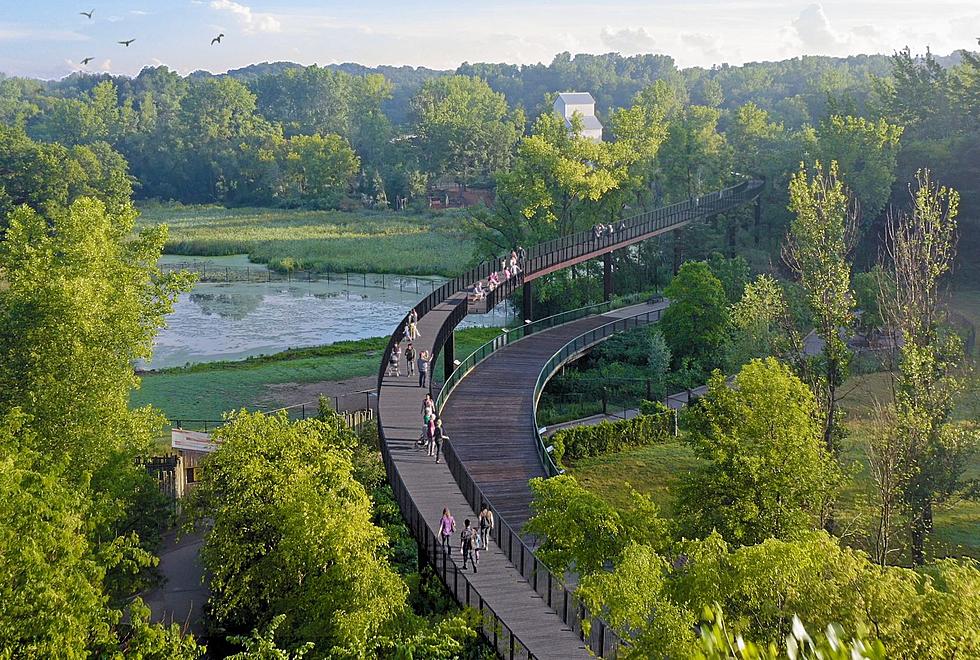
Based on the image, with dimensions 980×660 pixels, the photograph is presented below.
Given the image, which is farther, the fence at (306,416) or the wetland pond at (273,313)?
the wetland pond at (273,313)

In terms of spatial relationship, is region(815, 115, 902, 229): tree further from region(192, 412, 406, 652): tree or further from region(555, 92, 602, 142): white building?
region(555, 92, 602, 142): white building

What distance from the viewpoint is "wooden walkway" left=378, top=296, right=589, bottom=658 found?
60.6ft

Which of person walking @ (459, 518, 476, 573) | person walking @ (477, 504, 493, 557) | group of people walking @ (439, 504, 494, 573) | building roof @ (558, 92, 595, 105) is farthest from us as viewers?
building roof @ (558, 92, 595, 105)

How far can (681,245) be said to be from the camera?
59625 millimetres

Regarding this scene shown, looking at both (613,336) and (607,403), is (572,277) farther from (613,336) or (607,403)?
(607,403)

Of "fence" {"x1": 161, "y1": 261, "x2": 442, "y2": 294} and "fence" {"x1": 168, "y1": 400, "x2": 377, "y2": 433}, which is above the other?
"fence" {"x1": 161, "y1": 261, "x2": 442, "y2": 294}

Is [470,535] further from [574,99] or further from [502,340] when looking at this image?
[574,99]

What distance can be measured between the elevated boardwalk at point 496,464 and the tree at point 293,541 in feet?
5.72

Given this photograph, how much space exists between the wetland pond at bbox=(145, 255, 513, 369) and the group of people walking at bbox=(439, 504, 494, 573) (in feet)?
110

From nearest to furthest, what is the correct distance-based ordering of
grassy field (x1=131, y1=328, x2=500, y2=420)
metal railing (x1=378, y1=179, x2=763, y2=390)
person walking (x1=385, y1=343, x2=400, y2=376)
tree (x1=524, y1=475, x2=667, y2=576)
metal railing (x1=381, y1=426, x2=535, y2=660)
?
1. metal railing (x1=381, y1=426, x2=535, y2=660)
2. tree (x1=524, y1=475, x2=667, y2=576)
3. person walking (x1=385, y1=343, x2=400, y2=376)
4. metal railing (x1=378, y1=179, x2=763, y2=390)
5. grassy field (x1=131, y1=328, x2=500, y2=420)

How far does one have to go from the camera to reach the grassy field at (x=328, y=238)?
78625 mm

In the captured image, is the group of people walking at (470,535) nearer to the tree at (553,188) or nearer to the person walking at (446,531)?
the person walking at (446,531)

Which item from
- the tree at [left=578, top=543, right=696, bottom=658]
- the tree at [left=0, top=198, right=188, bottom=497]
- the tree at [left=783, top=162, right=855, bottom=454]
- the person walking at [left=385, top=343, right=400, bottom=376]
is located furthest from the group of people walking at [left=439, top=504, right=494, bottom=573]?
the tree at [left=783, top=162, right=855, bottom=454]

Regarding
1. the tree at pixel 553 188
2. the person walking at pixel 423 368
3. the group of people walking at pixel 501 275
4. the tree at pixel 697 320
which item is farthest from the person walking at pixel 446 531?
the tree at pixel 553 188
